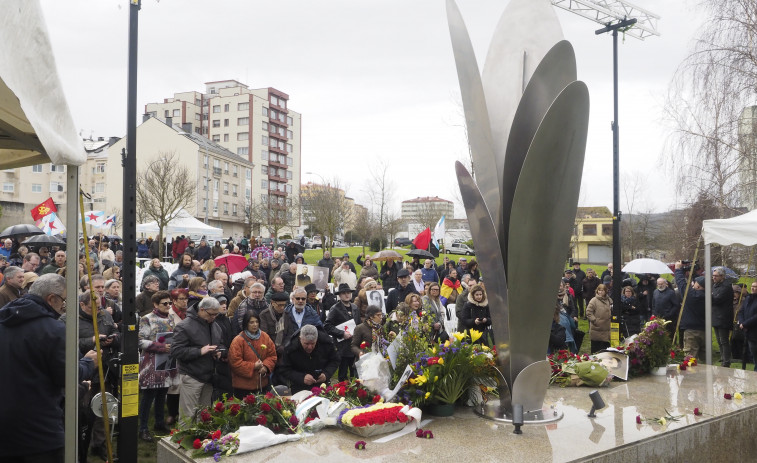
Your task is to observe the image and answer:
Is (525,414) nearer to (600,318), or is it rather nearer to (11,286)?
(600,318)

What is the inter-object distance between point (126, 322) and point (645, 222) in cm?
4644

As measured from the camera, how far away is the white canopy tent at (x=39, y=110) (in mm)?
2793

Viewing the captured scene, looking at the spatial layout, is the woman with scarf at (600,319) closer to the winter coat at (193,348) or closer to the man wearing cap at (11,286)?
the winter coat at (193,348)

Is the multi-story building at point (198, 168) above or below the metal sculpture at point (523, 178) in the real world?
above

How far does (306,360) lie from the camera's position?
7676 millimetres

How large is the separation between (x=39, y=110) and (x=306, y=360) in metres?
5.23

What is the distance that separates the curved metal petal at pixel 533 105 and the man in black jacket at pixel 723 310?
7.71 metres

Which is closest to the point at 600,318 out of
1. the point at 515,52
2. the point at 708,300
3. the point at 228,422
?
the point at 708,300

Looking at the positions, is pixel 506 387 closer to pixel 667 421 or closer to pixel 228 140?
pixel 667 421

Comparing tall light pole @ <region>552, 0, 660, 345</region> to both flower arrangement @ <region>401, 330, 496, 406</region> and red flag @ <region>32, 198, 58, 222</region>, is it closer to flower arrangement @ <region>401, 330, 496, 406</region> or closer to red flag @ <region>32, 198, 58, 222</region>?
flower arrangement @ <region>401, 330, 496, 406</region>

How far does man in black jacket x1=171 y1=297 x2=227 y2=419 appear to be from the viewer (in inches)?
273

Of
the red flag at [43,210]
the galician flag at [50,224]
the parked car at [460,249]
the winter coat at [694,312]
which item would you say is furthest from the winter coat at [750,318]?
the parked car at [460,249]

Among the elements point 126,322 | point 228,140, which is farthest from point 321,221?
point 228,140

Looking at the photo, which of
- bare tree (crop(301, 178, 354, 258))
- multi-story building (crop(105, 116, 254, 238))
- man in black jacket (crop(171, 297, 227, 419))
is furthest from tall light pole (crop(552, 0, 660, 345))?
multi-story building (crop(105, 116, 254, 238))
